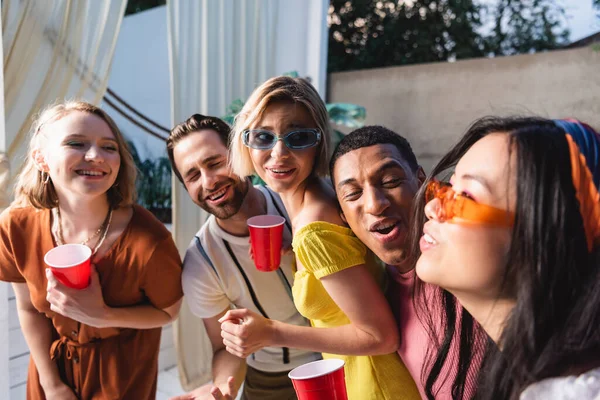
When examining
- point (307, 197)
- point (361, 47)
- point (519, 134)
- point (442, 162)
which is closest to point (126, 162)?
point (307, 197)

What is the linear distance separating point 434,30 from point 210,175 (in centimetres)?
592

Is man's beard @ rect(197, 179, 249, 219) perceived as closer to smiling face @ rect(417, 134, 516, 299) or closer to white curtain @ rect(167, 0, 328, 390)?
smiling face @ rect(417, 134, 516, 299)

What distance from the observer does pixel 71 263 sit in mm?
1547

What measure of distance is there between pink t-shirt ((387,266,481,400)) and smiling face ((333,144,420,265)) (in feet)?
0.38

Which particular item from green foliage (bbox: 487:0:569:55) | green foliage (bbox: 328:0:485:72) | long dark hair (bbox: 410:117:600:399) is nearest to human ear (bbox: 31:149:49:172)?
long dark hair (bbox: 410:117:600:399)

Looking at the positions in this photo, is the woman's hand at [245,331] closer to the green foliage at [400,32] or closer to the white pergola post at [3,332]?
the white pergola post at [3,332]

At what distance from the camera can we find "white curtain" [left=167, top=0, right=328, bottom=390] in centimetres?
325

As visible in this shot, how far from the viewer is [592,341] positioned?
83 cm

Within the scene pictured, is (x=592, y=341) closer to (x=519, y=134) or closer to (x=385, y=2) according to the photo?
(x=519, y=134)

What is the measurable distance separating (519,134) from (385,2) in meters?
6.62

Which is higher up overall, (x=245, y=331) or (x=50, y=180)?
(x=50, y=180)

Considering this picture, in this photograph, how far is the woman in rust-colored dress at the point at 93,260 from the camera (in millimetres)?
1596

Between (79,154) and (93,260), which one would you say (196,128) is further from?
(93,260)

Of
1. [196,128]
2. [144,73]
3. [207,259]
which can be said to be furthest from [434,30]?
[207,259]
